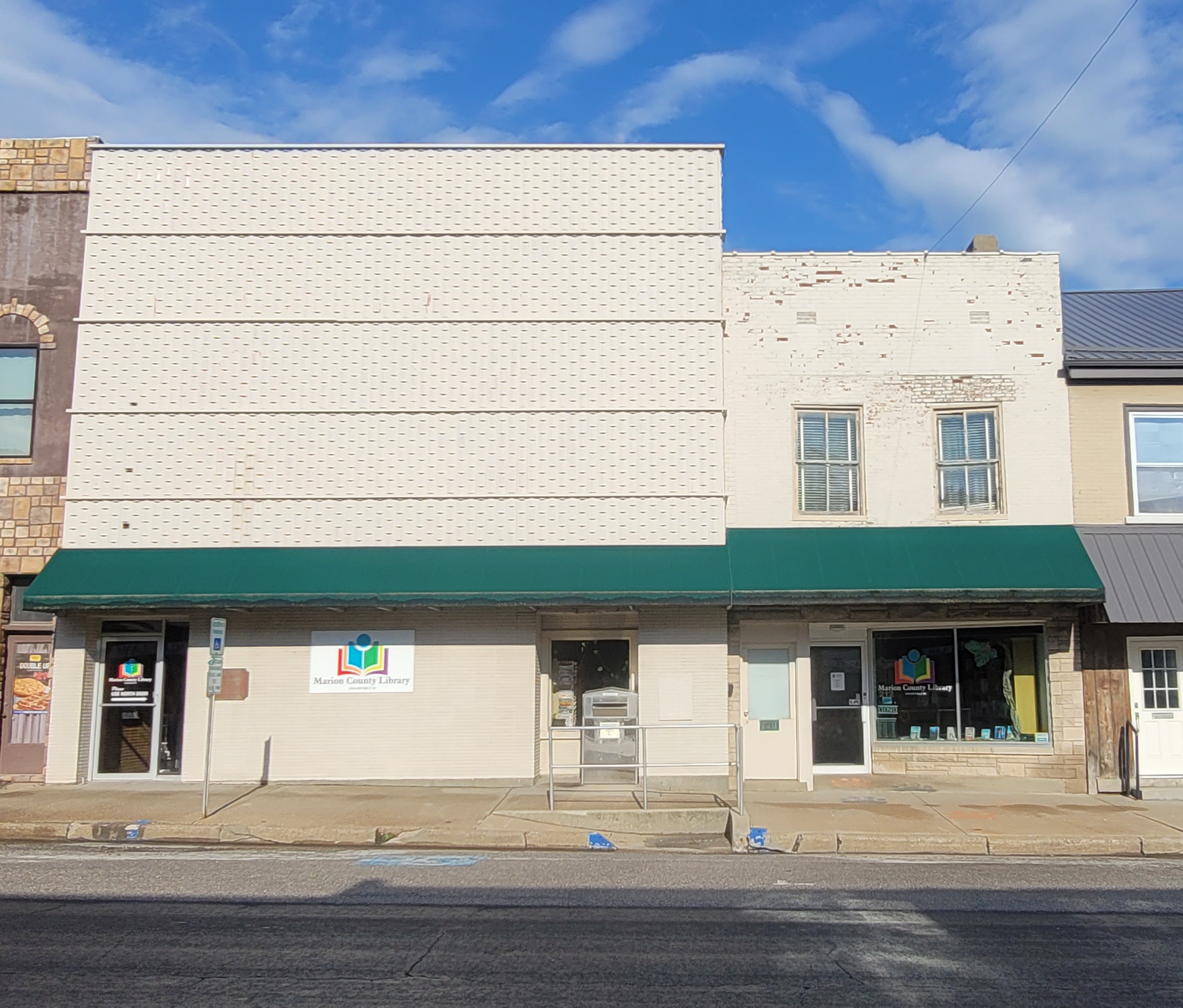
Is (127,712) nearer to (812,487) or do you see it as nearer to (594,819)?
(594,819)

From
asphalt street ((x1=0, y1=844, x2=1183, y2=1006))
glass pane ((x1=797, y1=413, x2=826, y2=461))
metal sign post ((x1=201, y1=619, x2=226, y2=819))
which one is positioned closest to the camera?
asphalt street ((x1=0, y1=844, x2=1183, y2=1006))

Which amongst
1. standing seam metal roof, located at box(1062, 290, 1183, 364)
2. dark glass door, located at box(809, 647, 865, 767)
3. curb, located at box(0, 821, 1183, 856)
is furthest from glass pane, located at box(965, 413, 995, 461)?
curb, located at box(0, 821, 1183, 856)

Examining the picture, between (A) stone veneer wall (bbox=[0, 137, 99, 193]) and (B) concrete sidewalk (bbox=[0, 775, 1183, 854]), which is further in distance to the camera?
(A) stone veneer wall (bbox=[0, 137, 99, 193])

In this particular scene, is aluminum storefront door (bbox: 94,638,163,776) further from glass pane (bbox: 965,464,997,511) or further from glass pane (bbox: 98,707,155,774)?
glass pane (bbox: 965,464,997,511)

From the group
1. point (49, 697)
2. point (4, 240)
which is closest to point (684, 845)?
point (49, 697)

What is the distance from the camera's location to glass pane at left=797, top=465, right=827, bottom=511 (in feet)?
51.6

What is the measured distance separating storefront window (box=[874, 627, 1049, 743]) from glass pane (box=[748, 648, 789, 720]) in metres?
1.42

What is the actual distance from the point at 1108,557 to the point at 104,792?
13829 mm

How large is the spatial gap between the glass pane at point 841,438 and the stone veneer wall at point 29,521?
11.1 meters

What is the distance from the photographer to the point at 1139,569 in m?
14.8

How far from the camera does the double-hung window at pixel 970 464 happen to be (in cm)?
1563

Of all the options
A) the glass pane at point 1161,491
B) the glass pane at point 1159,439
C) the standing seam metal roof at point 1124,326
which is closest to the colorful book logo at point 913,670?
the glass pane at point 1161,491

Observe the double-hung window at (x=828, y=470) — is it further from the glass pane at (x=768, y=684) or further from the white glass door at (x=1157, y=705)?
the white glass door at (x=1157, y=705)

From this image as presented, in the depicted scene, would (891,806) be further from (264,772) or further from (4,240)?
(4,240)
